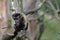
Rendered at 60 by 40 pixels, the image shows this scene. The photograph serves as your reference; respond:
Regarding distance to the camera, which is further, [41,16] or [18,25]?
[41,16]

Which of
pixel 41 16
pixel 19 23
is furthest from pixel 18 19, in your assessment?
pixel 41 16

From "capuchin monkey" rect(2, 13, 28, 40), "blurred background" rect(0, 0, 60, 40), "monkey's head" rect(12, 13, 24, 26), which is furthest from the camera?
"blurred background" rect(0, 0, 60, 40)

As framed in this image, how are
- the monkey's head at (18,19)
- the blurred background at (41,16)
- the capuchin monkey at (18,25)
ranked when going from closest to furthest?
the capuchin monkey at (18,25) → the monkey's head at (18,19) → the blurred background at (41,16)

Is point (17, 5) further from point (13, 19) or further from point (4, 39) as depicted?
point (4, 39)

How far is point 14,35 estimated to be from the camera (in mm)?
948

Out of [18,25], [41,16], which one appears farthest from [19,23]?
[41,16]

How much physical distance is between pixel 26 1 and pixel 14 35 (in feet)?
2.34

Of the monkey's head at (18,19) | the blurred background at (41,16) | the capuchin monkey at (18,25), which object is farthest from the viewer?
the blurred background at (41,16)

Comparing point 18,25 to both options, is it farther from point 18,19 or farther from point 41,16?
point 41,16

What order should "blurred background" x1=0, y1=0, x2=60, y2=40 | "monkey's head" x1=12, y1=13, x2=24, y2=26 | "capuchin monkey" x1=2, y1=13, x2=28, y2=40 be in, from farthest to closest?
"blurred background" x1=0, y1=0, x2=60, y2=40 → "monkey's head" x1=12, y1=13, x2=24, y2=26 → "capuchin monkey" x1=2, y1=13, x2=28, y2=40

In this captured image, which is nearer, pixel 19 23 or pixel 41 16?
pixel 19 23

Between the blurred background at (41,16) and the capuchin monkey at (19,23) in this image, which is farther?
the blurred background at (41,16)

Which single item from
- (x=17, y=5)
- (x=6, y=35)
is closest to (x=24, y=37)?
(x=6, y=35)

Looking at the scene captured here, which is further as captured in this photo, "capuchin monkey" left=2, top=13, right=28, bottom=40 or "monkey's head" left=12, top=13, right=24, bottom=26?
"monkey's head" left=12, top=13, right=24, bottom=26
